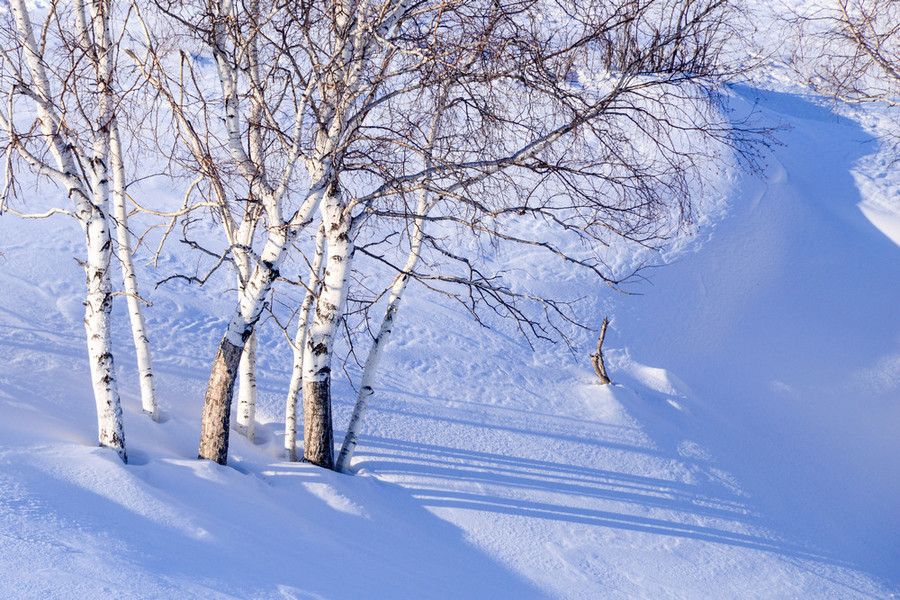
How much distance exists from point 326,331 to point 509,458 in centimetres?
293

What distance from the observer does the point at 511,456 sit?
7820 millimetres

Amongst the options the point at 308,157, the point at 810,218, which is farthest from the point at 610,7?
the point at 810,218

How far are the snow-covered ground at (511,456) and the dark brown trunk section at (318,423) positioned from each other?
358mm

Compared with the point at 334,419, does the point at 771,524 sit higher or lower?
lower

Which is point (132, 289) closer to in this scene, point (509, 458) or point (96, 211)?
point (96, 211)

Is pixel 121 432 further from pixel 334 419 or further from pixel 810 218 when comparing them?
pixel 810 218

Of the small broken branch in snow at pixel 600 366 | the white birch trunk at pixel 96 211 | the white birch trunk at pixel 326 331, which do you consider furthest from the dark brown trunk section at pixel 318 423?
the small broken branch in snow at pixel 600 366

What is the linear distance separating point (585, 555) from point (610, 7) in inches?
184

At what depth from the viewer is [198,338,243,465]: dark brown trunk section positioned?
5.55 metres

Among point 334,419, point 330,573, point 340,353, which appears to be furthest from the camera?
point 340,353

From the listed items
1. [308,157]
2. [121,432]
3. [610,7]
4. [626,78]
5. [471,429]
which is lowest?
[471,429]

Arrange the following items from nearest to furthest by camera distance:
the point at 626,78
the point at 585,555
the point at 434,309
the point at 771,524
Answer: the point at 626,78, the point at 585,555, the point at 771,524, the point at 434,309

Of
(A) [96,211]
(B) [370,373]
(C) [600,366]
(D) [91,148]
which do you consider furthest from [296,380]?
(C) [600,366]

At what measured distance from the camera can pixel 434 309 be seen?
11.9m
